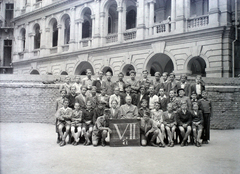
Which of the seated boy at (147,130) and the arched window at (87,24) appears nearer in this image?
the seated boy at (147,130)

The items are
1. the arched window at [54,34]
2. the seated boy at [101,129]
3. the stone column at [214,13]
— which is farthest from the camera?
the arched window at [54,34]

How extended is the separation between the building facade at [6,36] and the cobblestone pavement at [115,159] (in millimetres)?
16856

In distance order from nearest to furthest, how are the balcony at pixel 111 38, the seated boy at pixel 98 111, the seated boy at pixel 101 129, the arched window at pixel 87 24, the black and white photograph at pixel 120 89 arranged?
1. the black and white photograph at pixel 120 89
2. the seated boy at pixel 101 129
3. the seated boy at pixel 98 111
4. the balcony at pixel 111 38
5. the arched window at pixel 87 24

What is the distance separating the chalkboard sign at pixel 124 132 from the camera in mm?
8023

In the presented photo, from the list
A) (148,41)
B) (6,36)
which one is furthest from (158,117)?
(6,36)

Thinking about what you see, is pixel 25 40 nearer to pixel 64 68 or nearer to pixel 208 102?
pixel 64 68

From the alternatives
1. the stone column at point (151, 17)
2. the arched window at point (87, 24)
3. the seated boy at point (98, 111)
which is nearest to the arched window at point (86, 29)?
the arched window at point (87, 24)

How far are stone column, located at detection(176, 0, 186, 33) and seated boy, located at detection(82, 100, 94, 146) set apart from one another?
1021cm

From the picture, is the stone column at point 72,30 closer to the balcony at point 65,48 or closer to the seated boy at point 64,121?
the balcony at point 65,48

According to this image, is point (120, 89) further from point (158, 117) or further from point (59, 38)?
point (59, 38)

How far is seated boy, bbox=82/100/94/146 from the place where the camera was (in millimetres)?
8312

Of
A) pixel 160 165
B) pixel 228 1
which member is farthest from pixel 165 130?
pixel 228 1

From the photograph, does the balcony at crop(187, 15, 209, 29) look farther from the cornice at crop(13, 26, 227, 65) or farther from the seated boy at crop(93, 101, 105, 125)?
the seated boy at crop(93, 101, 105, 125)

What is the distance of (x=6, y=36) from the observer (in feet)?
77.4
